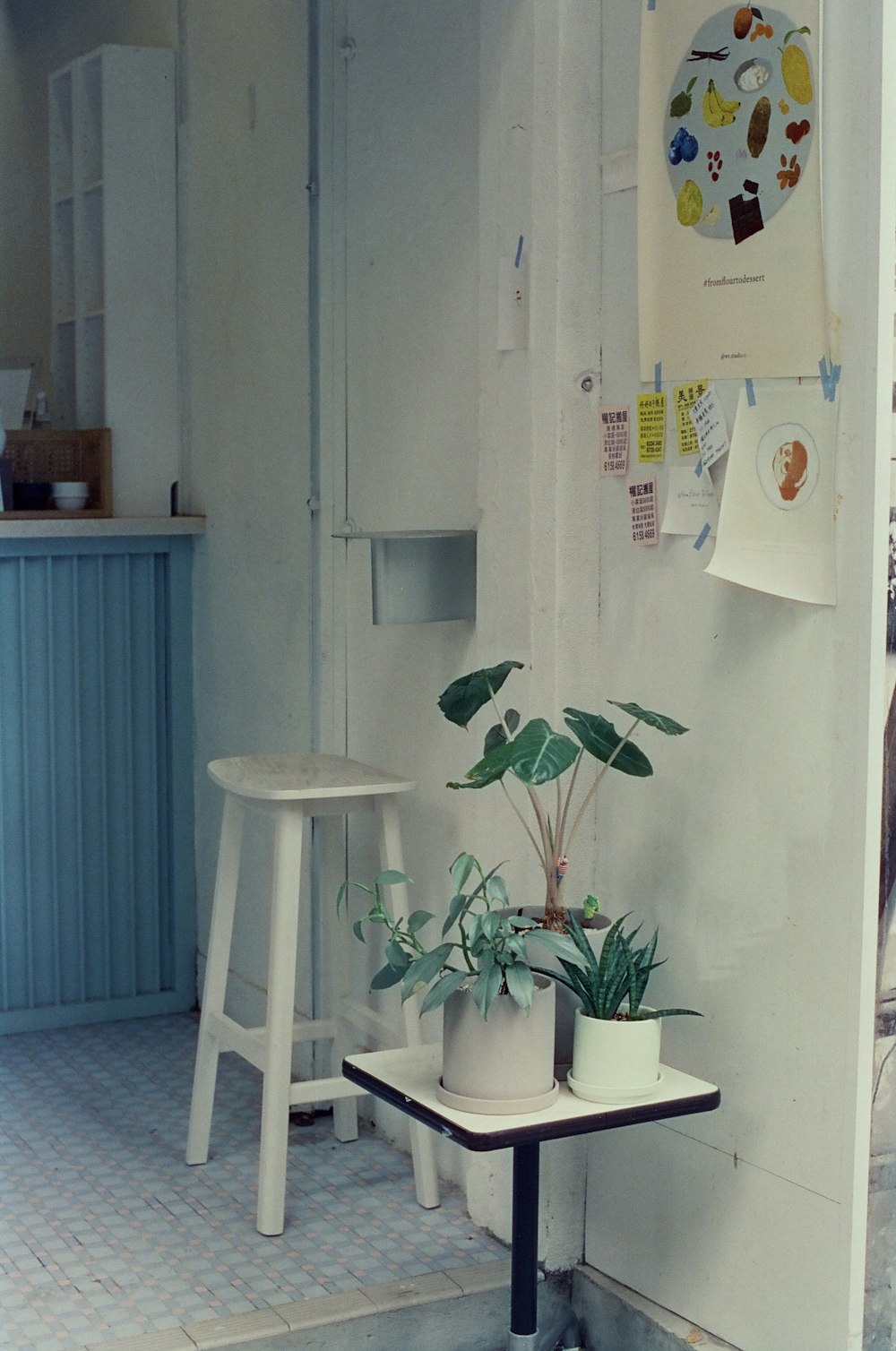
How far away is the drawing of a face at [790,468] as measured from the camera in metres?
2.14

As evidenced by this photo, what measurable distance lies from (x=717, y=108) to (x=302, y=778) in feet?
4.55

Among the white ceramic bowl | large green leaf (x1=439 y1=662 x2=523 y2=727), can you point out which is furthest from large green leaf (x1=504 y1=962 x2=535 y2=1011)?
the white ceramic bowl

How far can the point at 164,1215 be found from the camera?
9.77ft

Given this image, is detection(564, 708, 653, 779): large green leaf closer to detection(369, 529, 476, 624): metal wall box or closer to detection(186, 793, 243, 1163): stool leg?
detection(369, 529, 476, 624): metal wall box

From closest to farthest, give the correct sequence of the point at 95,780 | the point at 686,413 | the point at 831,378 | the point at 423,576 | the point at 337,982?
the point at 831,378 < the point at 686,413 < the point at 423,576 < the point at 337,982 < the point at 95,780

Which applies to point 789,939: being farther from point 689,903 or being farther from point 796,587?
point 796,587

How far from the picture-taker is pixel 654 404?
243 cm

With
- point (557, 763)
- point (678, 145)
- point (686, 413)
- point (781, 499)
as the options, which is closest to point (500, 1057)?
point (557, 763)

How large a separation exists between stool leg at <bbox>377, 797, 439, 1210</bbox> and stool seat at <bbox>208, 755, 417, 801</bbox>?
5 centimetres

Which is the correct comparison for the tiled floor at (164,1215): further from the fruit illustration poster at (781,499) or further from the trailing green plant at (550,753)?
the fruit illustration poster at (781,499)

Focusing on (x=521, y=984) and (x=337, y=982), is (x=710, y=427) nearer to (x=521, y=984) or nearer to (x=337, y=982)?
(x=521, y=984)

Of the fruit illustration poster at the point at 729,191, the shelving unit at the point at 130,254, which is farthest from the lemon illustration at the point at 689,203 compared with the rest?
the shelving unit at the point at 130,254

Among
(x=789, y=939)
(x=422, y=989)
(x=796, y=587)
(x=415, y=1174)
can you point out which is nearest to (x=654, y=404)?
(x=796, y=587)

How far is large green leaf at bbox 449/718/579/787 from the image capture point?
215 cm
